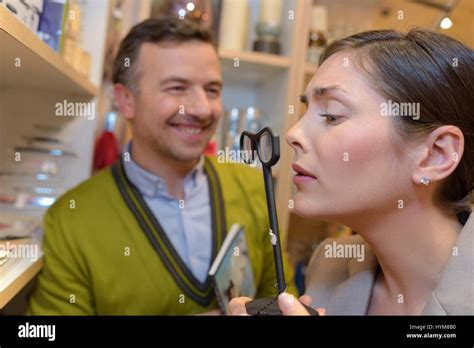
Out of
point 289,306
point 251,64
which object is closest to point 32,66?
point 289,306

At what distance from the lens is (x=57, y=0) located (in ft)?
2.98

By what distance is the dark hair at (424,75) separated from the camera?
0.67 meters

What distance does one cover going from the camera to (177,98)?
1.10 meters

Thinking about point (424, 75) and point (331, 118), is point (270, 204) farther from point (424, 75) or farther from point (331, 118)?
point (424, 75)

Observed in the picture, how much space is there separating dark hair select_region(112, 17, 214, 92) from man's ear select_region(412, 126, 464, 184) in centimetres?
64

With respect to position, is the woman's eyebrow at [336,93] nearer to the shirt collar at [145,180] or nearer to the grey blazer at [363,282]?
the grey blazer at [363,282]

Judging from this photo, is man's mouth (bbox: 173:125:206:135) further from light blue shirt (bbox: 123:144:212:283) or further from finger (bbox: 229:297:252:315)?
finger (bbox: 229:297:252:315)

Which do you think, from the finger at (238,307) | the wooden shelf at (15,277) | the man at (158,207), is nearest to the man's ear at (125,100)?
the man at (158,207)

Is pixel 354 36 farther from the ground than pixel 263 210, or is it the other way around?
pixel 354 36

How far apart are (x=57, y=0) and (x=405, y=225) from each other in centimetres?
72

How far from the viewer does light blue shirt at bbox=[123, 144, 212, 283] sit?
3.40ft

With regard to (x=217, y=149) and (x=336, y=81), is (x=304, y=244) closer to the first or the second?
(x=217, y=149)

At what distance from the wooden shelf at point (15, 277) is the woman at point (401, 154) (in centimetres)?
31

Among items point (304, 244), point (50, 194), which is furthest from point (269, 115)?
point (50, 194)
